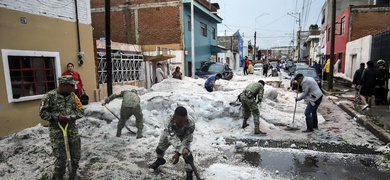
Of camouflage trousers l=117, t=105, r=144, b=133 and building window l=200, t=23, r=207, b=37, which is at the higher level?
building window l=200, t=23, r=207, b=37

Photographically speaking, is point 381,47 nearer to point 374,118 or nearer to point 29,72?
point 374,118

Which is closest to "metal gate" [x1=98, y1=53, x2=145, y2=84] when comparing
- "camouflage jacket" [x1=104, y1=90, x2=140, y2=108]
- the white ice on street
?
the white ice on street

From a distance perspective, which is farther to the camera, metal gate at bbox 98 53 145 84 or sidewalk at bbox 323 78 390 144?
metal gate at bbox 98 53 145 84

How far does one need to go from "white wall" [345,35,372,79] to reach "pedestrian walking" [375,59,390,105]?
529cm

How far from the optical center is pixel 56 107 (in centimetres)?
376

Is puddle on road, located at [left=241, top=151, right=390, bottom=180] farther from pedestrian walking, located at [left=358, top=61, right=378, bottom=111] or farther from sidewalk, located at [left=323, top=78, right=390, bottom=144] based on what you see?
pedestrian walking, located at [left=358, top=61, right=378, bottom=111]

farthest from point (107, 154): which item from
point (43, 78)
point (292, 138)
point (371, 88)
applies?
point (371, 88)

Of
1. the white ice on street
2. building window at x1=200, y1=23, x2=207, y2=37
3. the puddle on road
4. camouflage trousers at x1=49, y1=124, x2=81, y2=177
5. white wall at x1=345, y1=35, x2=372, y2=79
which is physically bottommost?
the puddle on road

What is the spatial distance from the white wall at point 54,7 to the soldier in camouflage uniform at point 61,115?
4026 millimetres

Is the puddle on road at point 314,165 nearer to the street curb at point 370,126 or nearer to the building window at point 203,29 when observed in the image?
the street curb at point 370,126

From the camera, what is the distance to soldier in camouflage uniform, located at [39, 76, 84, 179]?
368cm

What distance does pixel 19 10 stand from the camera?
655cm

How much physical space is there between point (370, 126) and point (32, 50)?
9.00 metres

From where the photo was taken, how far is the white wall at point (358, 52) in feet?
46.2
